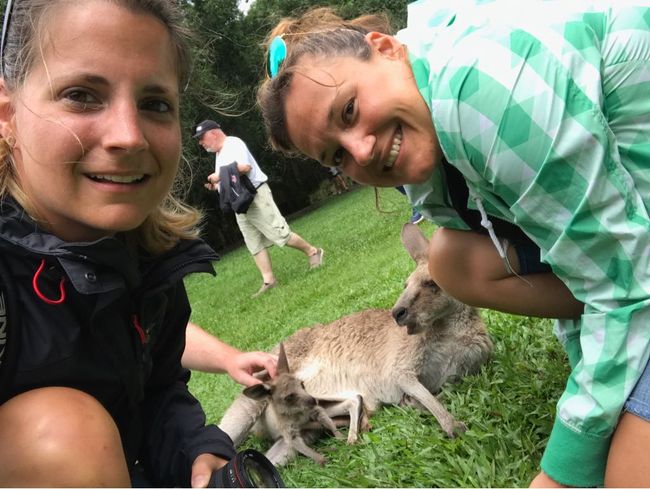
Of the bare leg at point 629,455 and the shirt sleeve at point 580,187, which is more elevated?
the shirt sleeve at point 580,187

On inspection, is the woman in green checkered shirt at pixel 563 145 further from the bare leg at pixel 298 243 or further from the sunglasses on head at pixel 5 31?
the bare leg at pixel 298 243

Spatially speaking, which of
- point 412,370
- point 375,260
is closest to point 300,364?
point 412,370

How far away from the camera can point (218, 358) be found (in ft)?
9.79

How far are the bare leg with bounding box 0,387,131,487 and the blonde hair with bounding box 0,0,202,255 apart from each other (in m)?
0.52

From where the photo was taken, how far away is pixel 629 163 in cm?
168

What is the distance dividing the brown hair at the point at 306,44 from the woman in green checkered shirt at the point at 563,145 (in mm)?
162

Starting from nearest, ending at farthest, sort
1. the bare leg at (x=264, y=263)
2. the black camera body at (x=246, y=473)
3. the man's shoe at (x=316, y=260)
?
the black camera body at (x=246, y=473), the bare leg at (x=264, y=263), the man's shoe at (x=316, y=260)

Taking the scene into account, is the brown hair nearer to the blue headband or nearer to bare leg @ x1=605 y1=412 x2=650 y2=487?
the blue headband

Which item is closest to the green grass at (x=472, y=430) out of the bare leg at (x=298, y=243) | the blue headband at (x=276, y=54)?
the blue headband at (x=276, y=54)

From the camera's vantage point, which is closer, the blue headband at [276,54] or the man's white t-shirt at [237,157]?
the blue headband at [276,54]

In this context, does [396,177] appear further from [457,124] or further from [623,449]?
[623,449]

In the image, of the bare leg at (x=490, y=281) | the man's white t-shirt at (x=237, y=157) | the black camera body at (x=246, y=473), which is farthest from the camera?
the man's white t-shirt at (x=237, y=157)

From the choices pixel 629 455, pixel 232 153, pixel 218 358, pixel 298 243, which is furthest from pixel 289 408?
pixel 298 243

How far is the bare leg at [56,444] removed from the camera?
1582mm
